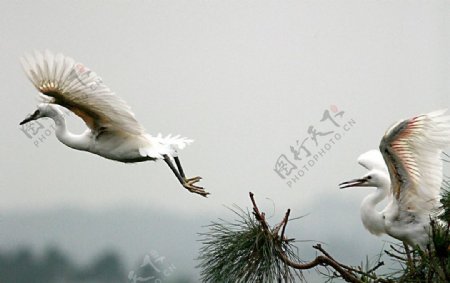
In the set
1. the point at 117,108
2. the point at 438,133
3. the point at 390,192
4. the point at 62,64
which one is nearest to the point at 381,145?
the point at 438,133

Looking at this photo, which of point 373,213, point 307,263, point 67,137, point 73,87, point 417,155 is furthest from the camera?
point 373,213

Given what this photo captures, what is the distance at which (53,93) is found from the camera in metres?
2.02

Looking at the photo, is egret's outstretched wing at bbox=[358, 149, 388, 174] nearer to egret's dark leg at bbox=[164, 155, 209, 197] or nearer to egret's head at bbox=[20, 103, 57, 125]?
egret's dark leg at bbox=[164, 155, 209, 197]

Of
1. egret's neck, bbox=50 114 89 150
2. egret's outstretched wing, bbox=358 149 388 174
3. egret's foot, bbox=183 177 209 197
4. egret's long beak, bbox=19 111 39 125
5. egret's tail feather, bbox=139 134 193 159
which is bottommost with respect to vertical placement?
egret's outstretched wing, bbox=358 149 388 174

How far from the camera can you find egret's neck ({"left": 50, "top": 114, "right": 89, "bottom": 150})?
225 centimetres

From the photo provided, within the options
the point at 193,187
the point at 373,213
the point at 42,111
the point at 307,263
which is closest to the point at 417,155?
the point at 373,213

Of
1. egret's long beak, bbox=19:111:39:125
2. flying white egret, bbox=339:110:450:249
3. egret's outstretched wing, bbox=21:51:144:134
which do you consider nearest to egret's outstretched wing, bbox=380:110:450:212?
flying white egret, bbox=339:110:450:249

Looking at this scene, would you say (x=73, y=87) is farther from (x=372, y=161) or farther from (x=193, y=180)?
(x=372, y=161)

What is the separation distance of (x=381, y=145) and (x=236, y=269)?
0.73 metres

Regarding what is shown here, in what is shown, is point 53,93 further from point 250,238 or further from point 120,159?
point 250,238

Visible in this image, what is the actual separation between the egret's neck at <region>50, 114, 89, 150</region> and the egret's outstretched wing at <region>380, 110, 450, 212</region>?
803mm

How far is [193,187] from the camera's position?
2137 mm

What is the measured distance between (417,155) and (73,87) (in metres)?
0.89

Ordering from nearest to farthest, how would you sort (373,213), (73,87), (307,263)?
(307,263)
(73,87)
(373,213)
